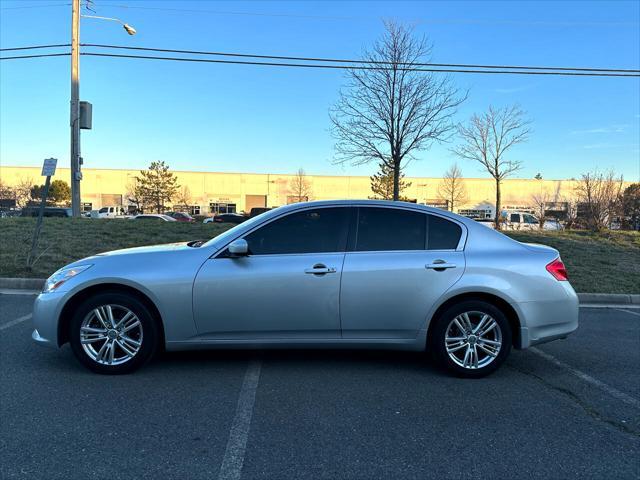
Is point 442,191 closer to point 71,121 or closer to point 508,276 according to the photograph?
point 71,121

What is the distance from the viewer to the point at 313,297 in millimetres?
4219

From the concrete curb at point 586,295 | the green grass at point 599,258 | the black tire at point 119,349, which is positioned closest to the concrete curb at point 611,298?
the concrete curb at point 586,295

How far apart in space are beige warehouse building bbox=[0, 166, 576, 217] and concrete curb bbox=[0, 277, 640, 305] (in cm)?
5021

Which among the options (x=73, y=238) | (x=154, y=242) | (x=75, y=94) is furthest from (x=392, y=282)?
(x=75, y=94)

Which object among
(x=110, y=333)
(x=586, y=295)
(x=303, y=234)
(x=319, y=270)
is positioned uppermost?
(x=303, y=234)

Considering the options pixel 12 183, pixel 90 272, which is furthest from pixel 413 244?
pixel 12 183

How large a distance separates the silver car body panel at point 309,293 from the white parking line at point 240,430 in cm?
34

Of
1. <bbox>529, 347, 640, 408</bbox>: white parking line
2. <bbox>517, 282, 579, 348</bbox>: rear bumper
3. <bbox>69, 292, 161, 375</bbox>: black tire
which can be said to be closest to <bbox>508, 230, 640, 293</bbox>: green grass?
<bbox>529, 347, 640, 408</bbox>: white parking line

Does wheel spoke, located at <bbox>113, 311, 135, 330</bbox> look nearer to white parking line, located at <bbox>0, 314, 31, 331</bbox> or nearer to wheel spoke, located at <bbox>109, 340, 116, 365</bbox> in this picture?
wheel spoke, located at <bbox>109, 340, 116, 365</bbox>

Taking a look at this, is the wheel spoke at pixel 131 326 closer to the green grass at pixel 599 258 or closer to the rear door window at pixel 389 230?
the rear door window at pixel 389 230

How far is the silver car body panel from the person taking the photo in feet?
13.8

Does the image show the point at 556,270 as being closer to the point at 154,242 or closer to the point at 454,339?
the point at 454,339

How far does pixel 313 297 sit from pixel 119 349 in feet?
5.96

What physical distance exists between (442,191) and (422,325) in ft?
187
